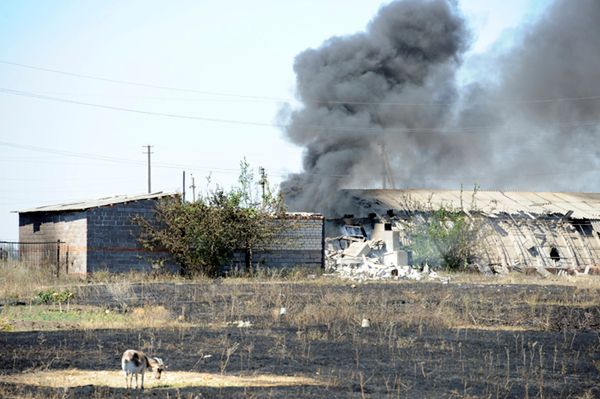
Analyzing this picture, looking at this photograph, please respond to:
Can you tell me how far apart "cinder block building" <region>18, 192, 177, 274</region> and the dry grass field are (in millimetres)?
6826


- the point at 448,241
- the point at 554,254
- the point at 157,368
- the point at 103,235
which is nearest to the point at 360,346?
the point at 157,368

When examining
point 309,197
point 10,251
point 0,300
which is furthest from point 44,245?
point 309,197

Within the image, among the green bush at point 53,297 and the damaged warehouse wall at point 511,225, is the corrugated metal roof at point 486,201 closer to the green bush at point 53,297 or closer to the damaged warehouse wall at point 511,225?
the damaged warehouse wall at point 511,225

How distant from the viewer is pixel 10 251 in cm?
3469

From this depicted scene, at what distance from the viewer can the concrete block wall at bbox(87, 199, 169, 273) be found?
31.9m

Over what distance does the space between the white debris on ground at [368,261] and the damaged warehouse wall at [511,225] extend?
1070 mm

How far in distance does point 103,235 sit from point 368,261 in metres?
12.1

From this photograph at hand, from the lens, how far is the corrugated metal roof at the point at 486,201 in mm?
43656

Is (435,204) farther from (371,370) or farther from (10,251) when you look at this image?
(371,370)

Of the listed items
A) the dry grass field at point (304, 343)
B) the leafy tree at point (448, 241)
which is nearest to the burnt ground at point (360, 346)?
the dry grass field at point (304, 343)

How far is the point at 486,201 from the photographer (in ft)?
155

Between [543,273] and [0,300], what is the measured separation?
2547 centimetres

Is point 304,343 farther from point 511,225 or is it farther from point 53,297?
point 511,225

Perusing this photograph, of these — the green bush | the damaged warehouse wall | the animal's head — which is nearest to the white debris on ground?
the damaged warehouse wall
